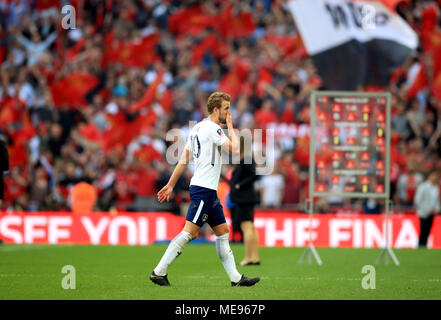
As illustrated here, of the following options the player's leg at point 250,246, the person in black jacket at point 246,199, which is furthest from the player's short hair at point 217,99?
the player's leg at point 250,246

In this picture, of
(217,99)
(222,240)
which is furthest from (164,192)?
(217,99)

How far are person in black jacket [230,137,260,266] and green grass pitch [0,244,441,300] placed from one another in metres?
0.41

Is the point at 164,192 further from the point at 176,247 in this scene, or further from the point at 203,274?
the point at 203,274

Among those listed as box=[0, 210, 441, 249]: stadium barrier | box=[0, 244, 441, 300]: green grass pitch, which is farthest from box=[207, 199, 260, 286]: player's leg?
box=[0, 210, 441, 249]: stadium barrier

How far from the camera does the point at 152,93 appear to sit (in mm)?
28234

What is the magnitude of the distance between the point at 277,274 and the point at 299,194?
10571 millimetres

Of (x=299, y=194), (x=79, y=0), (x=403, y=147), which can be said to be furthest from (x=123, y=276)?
(x=79, y=0)

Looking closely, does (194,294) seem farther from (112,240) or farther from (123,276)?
(112,240)

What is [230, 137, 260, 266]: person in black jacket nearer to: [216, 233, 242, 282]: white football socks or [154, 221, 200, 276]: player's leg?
[216, 233, 242, 282]: white football socks

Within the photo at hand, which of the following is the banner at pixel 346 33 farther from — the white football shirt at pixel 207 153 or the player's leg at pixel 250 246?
the white football shirt at pixel 207 153

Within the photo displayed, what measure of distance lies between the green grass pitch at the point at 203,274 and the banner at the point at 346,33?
15.9ft

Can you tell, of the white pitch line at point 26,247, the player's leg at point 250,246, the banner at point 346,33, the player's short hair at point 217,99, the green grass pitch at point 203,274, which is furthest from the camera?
the banner at point 346,33

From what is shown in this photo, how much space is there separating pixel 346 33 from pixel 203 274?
9640mm

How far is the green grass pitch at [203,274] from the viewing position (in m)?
A: 11.8
